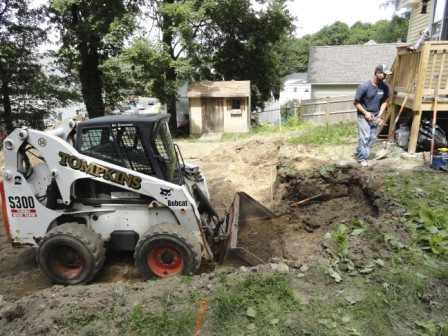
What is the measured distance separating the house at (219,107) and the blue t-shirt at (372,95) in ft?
38.4

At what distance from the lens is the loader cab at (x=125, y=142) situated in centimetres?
430

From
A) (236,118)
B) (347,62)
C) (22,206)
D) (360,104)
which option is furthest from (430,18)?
(347,62)

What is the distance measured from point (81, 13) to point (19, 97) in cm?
610

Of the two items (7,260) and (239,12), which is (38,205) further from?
(239,12)

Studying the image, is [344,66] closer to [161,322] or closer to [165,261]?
[165,261]

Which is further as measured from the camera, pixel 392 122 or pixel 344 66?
pixel 344 66

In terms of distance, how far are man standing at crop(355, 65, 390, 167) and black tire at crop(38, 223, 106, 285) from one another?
16.2ft

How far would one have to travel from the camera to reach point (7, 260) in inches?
200

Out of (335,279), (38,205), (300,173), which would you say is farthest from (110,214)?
(300,173)

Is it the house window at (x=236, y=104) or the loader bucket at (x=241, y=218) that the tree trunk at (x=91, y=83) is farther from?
the loader bucket at (x=241, y=218)

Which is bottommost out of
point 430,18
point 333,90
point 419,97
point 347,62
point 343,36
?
point 333,90

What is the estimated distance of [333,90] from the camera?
25.8 meters

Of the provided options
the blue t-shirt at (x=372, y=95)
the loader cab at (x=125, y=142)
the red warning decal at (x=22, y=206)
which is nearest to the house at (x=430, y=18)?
the blue t-shirt at (x=372, y=95)

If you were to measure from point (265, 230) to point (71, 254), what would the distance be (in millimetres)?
2664
